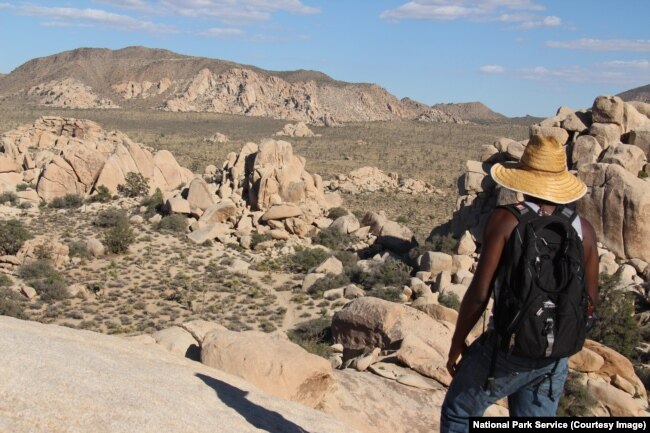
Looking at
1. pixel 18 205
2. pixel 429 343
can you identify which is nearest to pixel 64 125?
pixel 18 205

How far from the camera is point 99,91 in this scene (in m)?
A: 109

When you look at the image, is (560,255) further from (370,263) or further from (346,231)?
(346,231)

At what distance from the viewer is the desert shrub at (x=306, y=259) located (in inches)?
886

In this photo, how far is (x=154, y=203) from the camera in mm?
27922

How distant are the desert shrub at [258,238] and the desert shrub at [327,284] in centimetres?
495

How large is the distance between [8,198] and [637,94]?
137842mm

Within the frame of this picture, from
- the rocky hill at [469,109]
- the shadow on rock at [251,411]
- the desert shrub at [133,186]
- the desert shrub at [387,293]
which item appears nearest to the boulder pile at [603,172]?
the desert shrub at [387,293]

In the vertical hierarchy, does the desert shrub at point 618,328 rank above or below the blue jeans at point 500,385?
below

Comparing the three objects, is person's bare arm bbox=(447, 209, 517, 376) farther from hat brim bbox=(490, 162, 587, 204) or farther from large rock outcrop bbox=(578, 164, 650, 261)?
large rock outcrop bbox=(578, 164, 650, 261)

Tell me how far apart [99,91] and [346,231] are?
95840 mm

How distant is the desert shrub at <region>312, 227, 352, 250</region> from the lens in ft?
82.8

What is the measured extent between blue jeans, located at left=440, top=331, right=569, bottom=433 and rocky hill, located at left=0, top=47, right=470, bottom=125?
98921 millimetres

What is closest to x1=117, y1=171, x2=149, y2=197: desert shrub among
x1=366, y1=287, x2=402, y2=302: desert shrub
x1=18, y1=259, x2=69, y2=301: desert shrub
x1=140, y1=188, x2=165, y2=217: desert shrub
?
x1=140, y1=188, x2=165, y2=217: desert shrub

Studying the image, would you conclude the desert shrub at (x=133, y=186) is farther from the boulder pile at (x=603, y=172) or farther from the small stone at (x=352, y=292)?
the boulder pile at (x=603, y=172)
